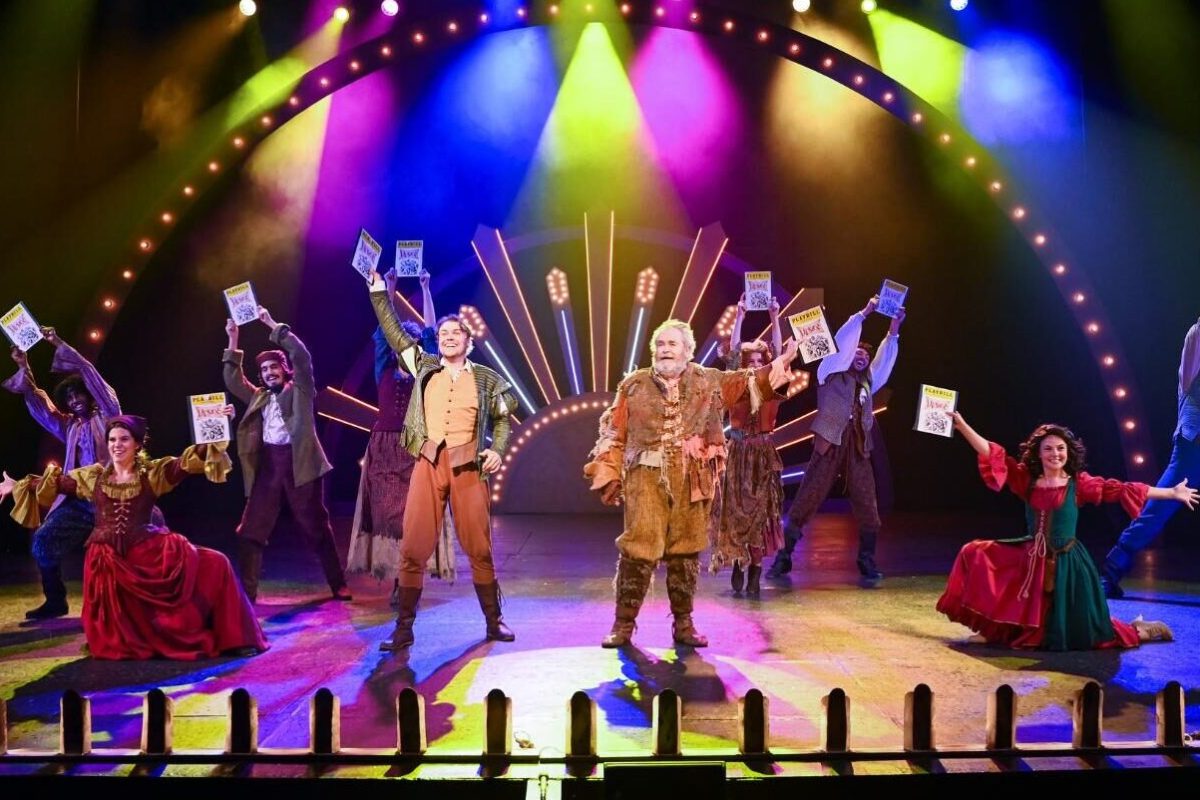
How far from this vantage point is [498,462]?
188 inches

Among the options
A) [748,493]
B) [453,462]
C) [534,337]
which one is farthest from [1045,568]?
[534,337]

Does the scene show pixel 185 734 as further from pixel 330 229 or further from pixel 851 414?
pixel 330 229

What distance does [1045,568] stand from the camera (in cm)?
467

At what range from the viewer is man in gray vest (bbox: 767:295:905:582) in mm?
6566

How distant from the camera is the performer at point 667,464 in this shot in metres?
4.69

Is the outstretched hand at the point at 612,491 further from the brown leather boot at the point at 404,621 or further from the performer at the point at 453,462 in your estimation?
the brown leather boot at the point at 404,621

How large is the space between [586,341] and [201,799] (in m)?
7.56

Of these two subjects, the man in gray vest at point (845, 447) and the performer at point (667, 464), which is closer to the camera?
the performer at point (667, 464)

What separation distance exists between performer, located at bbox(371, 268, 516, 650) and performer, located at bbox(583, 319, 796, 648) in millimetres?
561

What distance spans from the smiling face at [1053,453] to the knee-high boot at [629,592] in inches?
76.0

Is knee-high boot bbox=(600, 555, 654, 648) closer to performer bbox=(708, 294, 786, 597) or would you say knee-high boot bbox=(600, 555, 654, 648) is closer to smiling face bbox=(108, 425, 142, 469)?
performer bbox=(708, 294, 786, 597)

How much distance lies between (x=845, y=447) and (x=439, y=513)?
9.87ft

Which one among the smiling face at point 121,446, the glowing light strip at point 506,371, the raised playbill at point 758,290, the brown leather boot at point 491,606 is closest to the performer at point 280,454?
the smiling face at point 121,446

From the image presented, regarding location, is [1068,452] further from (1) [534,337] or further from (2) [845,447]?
(1) [534,337]
